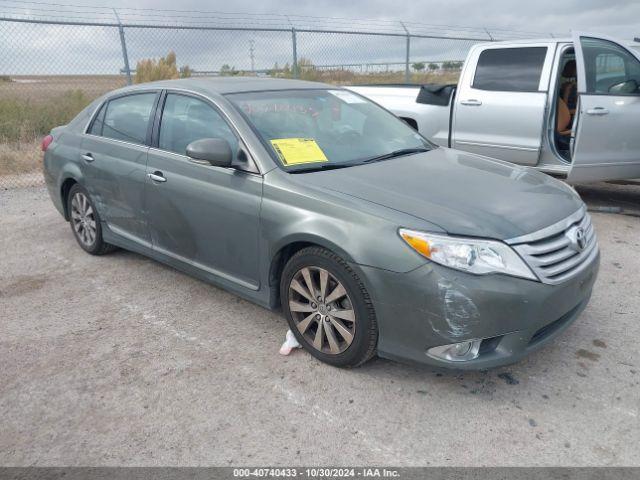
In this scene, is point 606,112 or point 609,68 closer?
point 606,112

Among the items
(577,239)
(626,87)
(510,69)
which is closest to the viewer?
(577,239)

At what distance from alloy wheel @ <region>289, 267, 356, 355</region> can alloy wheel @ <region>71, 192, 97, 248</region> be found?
100 inches

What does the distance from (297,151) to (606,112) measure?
4.00m

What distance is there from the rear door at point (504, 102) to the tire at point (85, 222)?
4166 millimetres

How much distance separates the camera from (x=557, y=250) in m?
2.83

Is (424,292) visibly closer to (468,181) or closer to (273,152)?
(468,181)

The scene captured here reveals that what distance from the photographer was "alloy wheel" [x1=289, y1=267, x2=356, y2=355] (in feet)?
9.72

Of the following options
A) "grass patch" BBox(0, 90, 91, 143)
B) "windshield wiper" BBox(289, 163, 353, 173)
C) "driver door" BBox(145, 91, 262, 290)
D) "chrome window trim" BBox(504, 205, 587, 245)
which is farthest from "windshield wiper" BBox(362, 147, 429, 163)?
"grass patch" BBox(0, 90, 91, 143)

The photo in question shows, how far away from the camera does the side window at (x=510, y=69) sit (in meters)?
6.10

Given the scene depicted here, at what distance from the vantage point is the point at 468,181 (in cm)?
327

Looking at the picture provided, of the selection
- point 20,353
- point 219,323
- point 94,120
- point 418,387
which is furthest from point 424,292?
point 94,120

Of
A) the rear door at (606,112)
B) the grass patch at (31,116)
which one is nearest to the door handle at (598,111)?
the rear door at (606,112)

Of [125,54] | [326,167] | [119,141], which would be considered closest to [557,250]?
[326,167]

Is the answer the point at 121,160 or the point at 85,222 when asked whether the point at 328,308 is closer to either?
the point at 121,160
